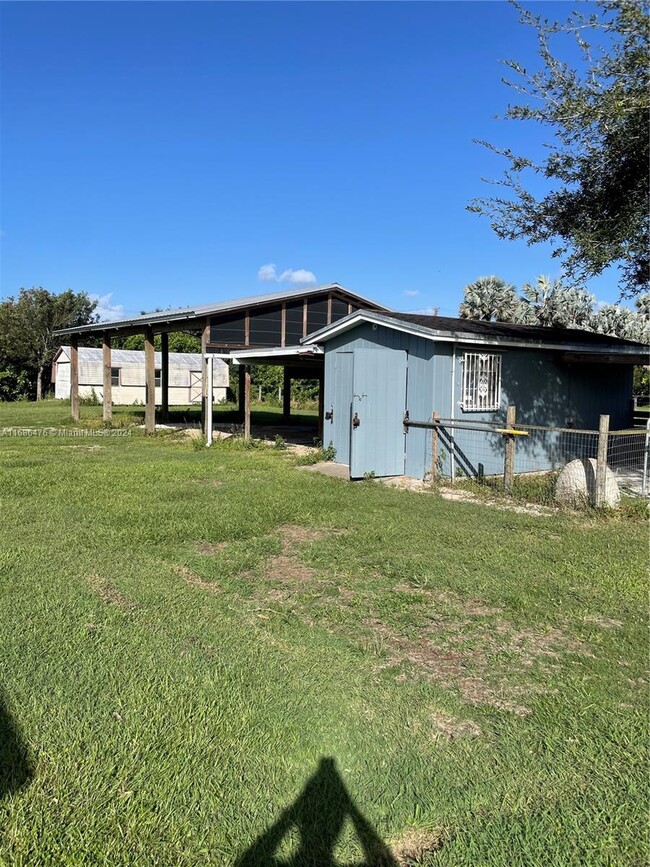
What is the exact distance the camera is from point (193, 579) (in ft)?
15.8

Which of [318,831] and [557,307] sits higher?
[557,307]

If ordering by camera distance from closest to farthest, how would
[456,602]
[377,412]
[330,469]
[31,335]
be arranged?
[456,602] → [377,412] → [330,469] → [31,335]

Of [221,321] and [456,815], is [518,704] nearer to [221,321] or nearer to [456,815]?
[456,815]

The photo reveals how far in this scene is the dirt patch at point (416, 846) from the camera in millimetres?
2051

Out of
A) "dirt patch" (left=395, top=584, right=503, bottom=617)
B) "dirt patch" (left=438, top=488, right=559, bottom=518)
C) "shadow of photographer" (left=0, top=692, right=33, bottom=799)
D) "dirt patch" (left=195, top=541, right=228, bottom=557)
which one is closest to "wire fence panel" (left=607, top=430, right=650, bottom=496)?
"dirt patch" (left=438, top=488, right=559, bottom=518)

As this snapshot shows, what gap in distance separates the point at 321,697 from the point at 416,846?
98cm

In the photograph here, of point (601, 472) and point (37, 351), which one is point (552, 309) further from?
point (37, 351)

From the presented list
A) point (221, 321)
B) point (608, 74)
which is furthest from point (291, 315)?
point (608, 74)

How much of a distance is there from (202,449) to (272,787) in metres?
12.1

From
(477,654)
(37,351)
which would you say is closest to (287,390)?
(477,654)

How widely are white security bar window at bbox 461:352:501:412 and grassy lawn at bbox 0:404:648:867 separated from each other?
425cm

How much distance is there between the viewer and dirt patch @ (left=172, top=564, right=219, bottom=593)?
4.61 meters

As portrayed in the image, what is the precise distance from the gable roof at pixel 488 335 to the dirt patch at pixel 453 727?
7.28m

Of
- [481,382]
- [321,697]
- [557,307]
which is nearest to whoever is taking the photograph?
[321,697]
